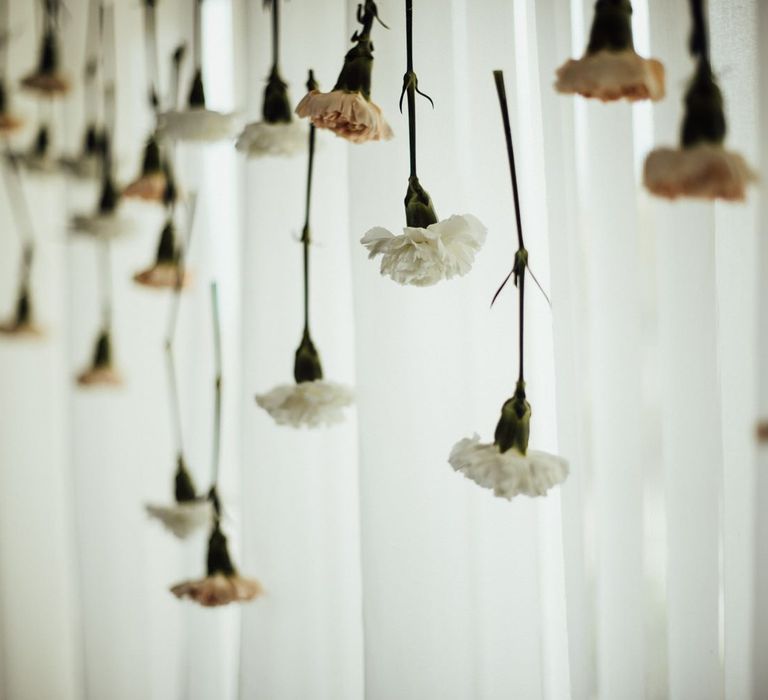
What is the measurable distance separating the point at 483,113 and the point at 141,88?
58 centimetres

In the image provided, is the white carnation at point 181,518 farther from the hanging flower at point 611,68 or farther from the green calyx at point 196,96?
the hanging flower at point 611,68

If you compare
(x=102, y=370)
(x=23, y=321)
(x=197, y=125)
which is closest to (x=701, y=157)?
(x=197, y=125)

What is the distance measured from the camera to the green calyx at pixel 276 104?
29.2 inches

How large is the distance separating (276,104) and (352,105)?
0.63 feet

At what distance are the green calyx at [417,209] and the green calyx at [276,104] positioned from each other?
227 millimetres

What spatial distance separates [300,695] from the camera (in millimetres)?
911

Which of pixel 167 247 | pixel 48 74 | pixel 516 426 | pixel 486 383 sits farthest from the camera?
pixel 48 74

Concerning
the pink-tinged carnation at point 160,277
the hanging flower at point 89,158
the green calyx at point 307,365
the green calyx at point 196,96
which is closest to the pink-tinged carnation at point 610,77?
the green calyx at point 307,365

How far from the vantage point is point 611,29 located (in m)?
0.54

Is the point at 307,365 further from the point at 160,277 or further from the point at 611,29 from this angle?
the point at 611,29

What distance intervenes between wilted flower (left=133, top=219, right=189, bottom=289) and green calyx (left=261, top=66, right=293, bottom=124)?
0.24 metres

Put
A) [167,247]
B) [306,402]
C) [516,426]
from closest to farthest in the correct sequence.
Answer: [516,426] → [306,402] → [167,247]

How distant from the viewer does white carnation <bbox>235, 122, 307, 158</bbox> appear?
73cm

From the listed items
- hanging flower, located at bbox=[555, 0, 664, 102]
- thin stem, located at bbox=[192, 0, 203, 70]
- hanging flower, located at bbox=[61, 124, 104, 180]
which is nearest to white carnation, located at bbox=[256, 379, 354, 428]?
hanging flower, located at bbox=[555, 0, 664, 102]
